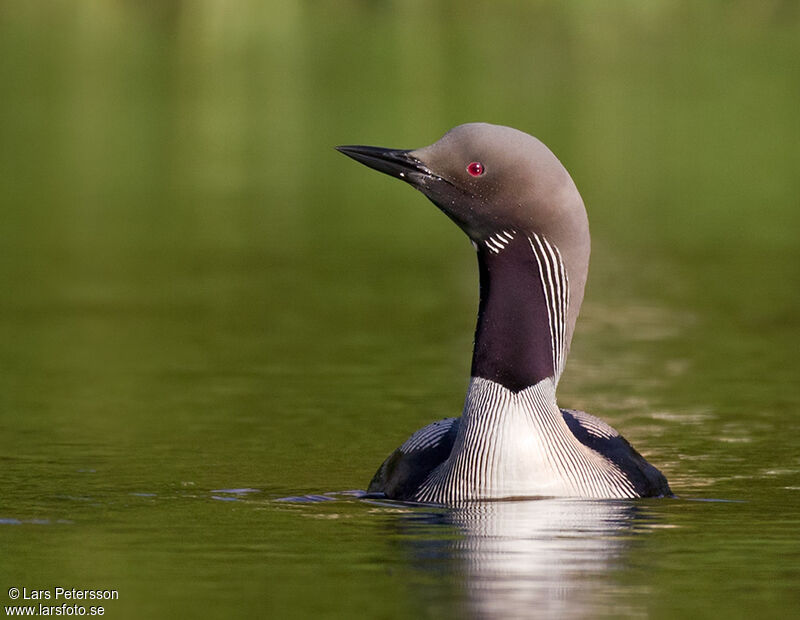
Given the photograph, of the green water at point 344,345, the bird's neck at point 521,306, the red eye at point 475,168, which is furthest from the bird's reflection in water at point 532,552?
the red eye at point 475,168

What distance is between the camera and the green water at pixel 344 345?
9852 millimetres

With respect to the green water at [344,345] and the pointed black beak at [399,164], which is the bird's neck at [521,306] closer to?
the pointed black beak at [399,164]

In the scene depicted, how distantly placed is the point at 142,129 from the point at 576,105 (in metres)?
9.40

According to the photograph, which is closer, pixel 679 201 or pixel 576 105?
pixel 679 201

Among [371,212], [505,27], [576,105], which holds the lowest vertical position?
[371,212]

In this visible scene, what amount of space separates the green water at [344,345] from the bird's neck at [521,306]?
655mm

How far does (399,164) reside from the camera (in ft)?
35.8

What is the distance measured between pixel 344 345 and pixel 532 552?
7706mm

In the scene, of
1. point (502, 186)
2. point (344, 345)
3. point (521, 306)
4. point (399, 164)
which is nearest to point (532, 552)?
point (521, 306)

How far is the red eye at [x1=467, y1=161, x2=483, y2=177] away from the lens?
10.8m

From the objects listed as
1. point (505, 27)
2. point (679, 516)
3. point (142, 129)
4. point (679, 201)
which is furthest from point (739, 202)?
point (505, 27)

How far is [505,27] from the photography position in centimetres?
Answer: 6588

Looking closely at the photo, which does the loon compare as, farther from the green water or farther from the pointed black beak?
the green water

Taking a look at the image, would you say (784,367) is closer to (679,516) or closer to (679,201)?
(679,516)
